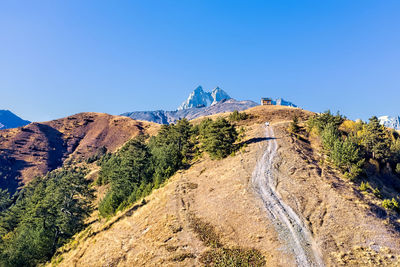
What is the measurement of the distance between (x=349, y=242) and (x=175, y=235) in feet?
57.8

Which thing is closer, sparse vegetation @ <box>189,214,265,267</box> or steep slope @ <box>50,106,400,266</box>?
sparse vegetation @ <box>189,214,265,267</box>

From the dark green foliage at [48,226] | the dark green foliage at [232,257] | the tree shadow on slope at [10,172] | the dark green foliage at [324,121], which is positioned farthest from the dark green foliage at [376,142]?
the tree shadow on slope at [10,172]

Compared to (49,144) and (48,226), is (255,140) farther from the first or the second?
(49,144)

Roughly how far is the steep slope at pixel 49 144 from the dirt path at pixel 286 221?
464 feet

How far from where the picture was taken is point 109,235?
31797 mm

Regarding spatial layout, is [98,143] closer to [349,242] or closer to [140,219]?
[140,219]

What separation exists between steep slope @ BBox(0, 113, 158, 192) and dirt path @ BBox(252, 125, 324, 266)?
141331 mm

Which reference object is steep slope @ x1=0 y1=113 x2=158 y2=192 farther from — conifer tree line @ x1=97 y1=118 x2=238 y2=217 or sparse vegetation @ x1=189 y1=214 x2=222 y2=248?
sparse vegetation @ x1=189 y1=214 x2=222 y2=248

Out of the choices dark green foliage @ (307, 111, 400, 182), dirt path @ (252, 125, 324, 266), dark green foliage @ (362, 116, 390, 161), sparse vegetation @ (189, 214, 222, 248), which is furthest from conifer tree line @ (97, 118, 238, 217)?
dark green foliage @ (362, 116, 390, 161)

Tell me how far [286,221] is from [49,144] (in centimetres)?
19252

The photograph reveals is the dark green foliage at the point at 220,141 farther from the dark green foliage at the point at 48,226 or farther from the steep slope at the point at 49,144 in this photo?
the steep slope at the point at 49,144

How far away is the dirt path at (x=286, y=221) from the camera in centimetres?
1994

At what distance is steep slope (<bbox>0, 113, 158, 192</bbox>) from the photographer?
138250mm

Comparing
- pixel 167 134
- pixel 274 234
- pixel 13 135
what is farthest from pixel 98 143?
pixel 274 234
